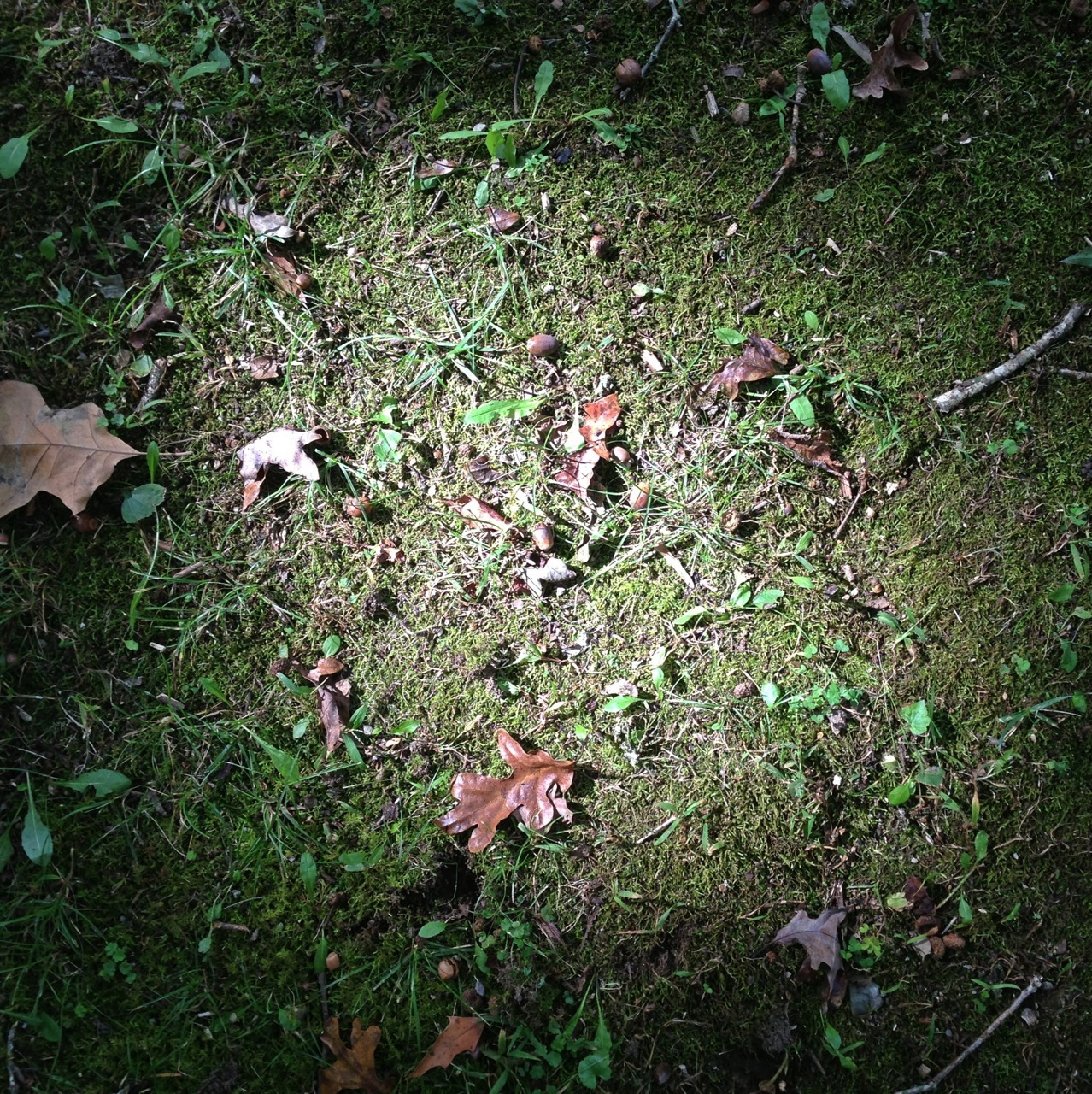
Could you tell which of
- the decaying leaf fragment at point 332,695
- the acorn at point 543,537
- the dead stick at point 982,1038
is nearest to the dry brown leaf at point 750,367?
the acorn at point 543,537

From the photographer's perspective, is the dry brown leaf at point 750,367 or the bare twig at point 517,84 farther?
the bare twig at point 517,84

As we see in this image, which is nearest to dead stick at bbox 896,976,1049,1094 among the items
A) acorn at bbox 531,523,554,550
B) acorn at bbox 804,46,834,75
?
acorn at bbox 531,523,554,550

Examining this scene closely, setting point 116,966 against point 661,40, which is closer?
point 116,966

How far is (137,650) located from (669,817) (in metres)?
1.75

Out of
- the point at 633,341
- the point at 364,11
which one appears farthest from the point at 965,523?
the point at 364,11

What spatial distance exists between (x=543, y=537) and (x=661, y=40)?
68.9 inches

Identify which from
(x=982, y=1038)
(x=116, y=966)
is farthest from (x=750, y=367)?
(x=116, y=966)

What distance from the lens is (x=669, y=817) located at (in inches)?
94.6

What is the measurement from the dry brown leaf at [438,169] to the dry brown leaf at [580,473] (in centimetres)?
106

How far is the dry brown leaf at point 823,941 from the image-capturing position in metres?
2.29

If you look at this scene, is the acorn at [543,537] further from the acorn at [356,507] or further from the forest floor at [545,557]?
the acorn at [356,507]

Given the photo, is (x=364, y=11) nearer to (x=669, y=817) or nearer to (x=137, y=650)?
(x=137, y=650)

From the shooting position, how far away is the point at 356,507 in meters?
2.54

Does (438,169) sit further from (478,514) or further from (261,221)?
(478,514)
